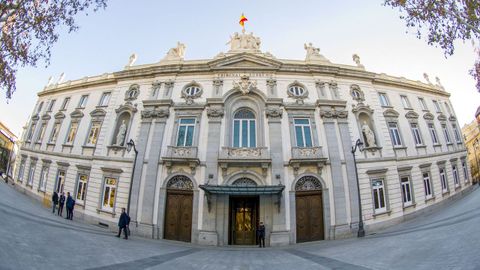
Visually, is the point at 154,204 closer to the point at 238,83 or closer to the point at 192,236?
the point at 192,236

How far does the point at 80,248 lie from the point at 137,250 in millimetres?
2251

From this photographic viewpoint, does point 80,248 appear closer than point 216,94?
Yes

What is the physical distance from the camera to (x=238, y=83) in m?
16.4

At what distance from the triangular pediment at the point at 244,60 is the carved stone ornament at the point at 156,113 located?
5.47 meters

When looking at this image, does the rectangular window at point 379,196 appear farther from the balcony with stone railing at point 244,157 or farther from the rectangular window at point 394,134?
the balcony with stone railing at point 244,157

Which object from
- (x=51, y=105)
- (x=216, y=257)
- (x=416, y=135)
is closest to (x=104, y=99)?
(x=51, y=105)

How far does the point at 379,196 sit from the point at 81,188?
2437 cm

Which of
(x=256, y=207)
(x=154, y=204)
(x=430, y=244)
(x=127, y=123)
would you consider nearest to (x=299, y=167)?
(x=256, y=207)

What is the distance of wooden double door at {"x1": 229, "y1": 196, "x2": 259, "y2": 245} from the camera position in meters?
13.6

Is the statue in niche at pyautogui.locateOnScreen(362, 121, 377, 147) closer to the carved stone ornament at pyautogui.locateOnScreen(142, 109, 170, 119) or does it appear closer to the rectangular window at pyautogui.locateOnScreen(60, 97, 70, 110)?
the carved stone ornament at pyautogui.locateOnScreen(142, 109, 170, 119)

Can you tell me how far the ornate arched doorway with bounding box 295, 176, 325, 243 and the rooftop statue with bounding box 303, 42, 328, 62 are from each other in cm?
1099

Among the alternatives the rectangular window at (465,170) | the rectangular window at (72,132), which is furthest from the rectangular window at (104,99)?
the rectangular window at (465,170)

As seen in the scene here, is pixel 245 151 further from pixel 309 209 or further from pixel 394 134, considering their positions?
pixel 394 134

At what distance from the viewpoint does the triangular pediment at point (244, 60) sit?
16.9 m
